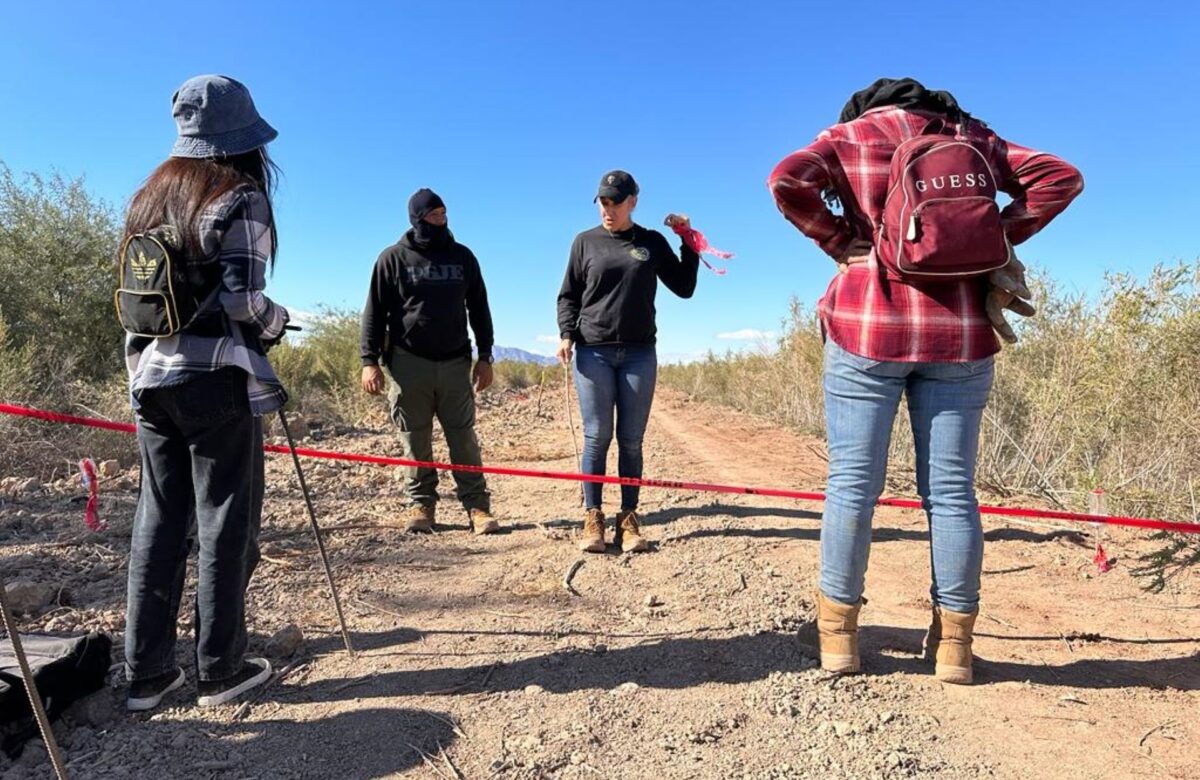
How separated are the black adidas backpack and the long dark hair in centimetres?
4

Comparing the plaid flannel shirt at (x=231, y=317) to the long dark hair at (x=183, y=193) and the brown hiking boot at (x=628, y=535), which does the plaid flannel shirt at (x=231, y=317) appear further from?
the brown hiking boot at (x=628, y=535)

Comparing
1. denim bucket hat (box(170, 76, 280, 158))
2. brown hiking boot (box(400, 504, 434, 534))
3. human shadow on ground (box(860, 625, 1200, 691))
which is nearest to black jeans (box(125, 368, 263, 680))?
denim bucket hat (box(170, 76, 280, 158))

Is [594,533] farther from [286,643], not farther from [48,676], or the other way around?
[48,676]

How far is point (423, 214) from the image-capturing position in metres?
4.06

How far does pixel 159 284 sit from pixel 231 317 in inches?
8.0

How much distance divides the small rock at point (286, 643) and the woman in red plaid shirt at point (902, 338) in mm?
1889

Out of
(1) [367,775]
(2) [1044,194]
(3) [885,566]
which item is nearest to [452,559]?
(1) [367,775]

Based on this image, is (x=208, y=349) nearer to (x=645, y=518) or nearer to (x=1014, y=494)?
(x=645, y=518)

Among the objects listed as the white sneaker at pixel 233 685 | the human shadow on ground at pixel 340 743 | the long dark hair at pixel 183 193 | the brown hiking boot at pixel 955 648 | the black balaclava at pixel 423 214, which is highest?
the black balaclava at pixel 423 214

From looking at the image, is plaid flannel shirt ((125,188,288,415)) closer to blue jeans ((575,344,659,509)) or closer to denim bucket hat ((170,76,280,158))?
denim bucket hat ((170,76,280,158))

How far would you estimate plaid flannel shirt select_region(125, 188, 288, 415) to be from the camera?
2.04m

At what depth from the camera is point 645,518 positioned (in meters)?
4.52

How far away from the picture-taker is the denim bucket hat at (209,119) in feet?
6.97

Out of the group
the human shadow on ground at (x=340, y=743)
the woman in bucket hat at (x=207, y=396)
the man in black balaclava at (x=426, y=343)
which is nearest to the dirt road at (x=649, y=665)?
the human shadow on ground at (x=340, y=743)
